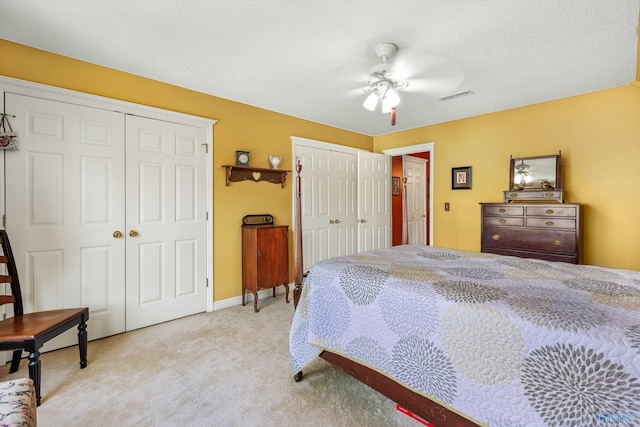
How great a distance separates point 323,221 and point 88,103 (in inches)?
115

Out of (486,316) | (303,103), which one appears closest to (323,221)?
(303,103)

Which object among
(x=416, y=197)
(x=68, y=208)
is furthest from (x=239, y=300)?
(x=416, y=197)

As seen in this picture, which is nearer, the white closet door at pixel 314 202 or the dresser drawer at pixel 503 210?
the dresser drawer at pixel 503 210

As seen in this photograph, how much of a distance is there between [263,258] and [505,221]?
2.83m

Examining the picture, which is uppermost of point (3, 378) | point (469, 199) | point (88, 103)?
point (88, 103)

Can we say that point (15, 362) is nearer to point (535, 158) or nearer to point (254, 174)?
point (254, 174)

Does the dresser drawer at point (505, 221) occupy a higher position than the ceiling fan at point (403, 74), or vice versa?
the ceiling fan at point (403, 74)

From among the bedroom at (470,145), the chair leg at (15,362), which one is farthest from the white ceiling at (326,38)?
the chair leg at (15,362)

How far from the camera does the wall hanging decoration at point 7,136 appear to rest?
207 centimetres

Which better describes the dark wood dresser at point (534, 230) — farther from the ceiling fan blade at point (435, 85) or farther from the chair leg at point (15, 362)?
the chair leg at point (15, 362)

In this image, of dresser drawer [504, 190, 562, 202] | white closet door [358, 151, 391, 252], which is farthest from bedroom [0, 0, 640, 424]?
white closet door [358, 151, 391, 252]

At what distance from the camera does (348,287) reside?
1.64 metres

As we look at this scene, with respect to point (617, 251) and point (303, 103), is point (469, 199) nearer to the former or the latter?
point (617, 251)

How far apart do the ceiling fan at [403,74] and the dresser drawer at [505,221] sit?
1.61 metres
